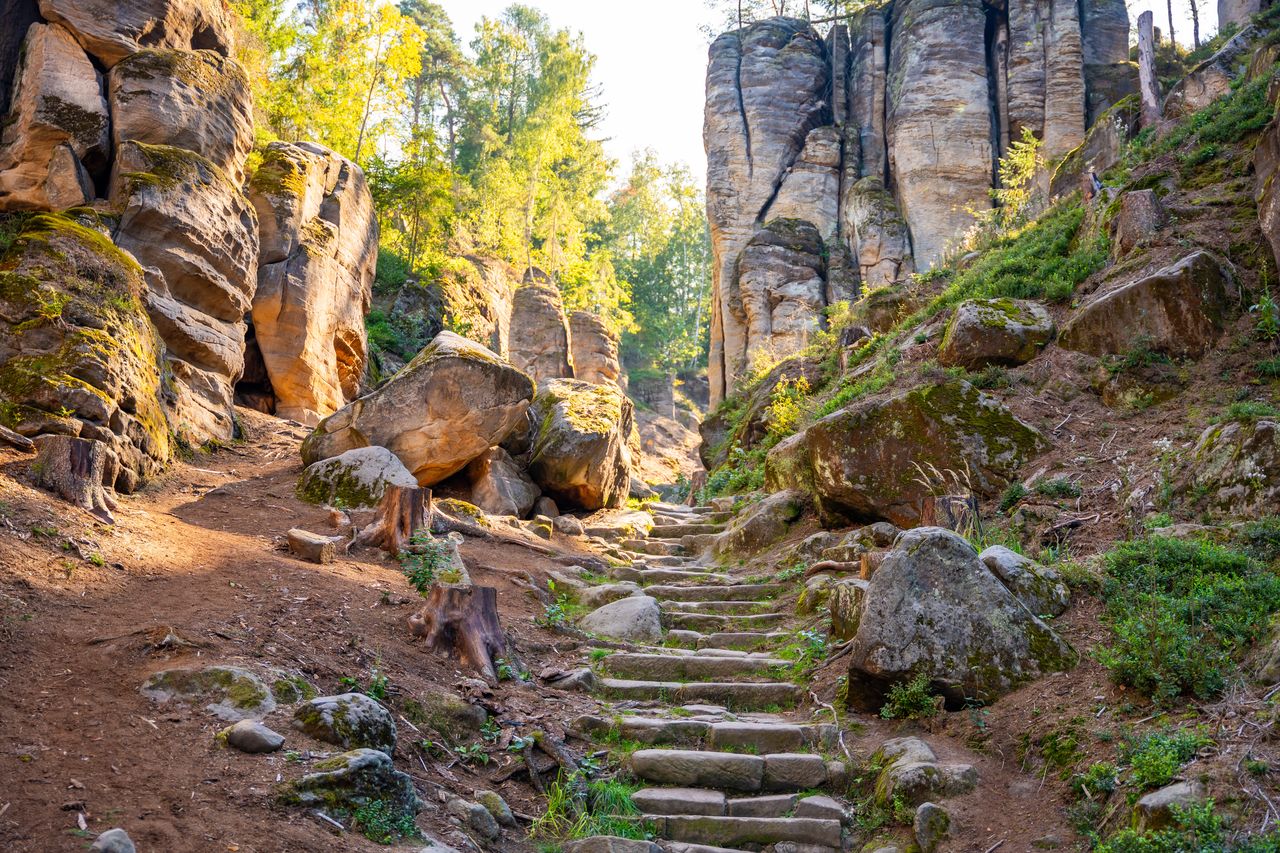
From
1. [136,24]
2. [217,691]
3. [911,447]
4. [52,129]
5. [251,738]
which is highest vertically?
[136,24]

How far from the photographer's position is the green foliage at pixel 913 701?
17.9 ft

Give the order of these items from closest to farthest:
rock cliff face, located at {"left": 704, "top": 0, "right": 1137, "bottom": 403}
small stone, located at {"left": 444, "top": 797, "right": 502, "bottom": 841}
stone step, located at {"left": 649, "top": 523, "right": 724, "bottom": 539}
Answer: small stone, located at {"left": 444, "top": 797, "right": 502, "bottom": 841}, stone step, located at {"left": 649, "top": 523, "right": 724, "bottom": 539}, rock cliff face, located at {"left": 704, "top": 0, "right": 1137, "bottom": 403}

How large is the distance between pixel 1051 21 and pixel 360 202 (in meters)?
23.1

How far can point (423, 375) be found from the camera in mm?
11070

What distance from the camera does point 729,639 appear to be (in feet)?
26.4

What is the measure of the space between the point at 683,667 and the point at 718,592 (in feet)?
7.34

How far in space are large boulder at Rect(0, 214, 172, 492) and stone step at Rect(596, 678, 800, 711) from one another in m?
5.09

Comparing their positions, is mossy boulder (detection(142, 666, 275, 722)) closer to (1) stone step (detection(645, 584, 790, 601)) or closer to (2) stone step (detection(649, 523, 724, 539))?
(1) stone step (detection(645, 584, 790, 601))

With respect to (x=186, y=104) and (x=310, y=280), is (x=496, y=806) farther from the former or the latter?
(x=186, y=104)

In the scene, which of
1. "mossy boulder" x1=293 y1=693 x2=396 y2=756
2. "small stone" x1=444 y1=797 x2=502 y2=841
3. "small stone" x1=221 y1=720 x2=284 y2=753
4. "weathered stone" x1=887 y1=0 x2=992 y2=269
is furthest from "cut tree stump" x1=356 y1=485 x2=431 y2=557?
"weathered stone" x1=887 y1=0 x2=992 y2=269

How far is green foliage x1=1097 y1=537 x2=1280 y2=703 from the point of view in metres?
4.39

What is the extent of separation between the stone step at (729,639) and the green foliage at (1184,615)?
3.10m

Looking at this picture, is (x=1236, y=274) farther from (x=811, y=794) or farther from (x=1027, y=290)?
(x=811, y=794)

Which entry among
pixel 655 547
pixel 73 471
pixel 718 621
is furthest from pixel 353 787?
pixel 655 547
